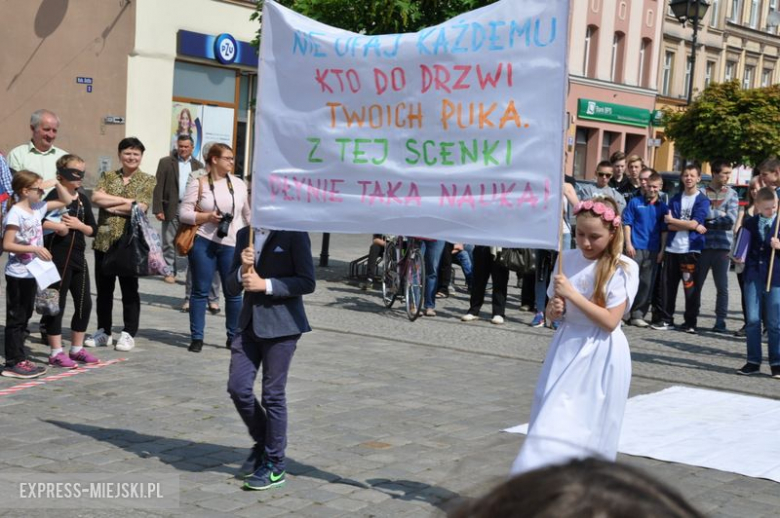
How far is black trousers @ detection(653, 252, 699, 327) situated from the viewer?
13.5m

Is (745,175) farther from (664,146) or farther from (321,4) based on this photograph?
(321,4)

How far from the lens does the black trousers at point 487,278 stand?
1310cm

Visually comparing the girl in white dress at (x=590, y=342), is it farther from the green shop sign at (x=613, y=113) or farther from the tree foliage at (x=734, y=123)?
the green shop sign at (x=613, y=113)

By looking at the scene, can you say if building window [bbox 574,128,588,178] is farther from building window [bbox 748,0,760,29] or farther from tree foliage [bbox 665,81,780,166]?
building window [bbox 748,0,760,29]

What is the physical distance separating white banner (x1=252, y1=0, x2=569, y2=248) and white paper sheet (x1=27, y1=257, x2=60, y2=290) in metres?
3.22

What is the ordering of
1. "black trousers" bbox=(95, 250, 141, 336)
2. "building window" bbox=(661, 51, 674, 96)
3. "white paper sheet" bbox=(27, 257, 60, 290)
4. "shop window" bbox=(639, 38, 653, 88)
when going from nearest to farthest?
1. "white paper sheet" bbox=(27, 257, 60, 290)
2. "black trousers" bbox=(95, 250, 141, 336)
3. "shop window" bbox=(639, 38, 653, 88)
4. "building window" bbox=(661, 51, 674, 96)

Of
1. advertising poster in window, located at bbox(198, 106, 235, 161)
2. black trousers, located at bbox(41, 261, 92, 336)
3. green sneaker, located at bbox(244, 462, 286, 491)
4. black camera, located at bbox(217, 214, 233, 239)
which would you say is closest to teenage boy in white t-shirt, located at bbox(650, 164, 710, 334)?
black camera, located at bbox(217, 214, 233, 239)

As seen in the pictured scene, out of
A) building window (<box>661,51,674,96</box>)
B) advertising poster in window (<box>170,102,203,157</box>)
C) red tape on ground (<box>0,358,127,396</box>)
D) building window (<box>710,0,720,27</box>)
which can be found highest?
building window (<box>710,0,720,27</box>)

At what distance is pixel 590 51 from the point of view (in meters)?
44.0

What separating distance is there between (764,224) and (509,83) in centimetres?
593

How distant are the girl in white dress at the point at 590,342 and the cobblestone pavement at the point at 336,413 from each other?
36.4 inches

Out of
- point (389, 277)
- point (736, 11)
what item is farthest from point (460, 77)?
point (736, 11)

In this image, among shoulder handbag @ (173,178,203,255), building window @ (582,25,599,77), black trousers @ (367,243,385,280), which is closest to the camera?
shoulder handbag @ (173,178,203,255)

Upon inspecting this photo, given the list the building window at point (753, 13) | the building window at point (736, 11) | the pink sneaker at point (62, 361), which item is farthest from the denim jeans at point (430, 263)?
the building window at point (753, 13)
